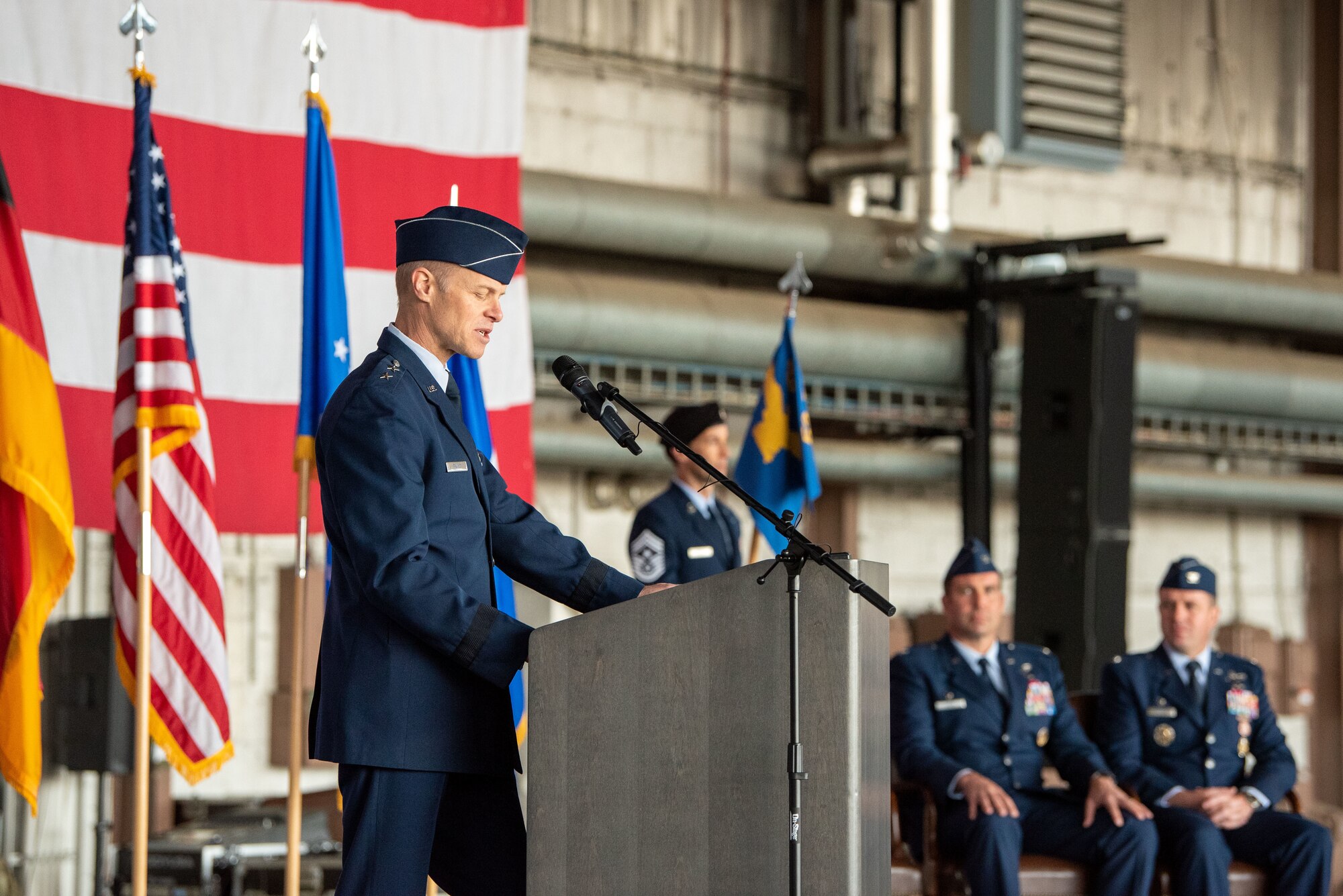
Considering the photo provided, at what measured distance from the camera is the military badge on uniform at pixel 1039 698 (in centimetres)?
416

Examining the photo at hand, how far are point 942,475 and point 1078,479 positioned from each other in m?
1.03

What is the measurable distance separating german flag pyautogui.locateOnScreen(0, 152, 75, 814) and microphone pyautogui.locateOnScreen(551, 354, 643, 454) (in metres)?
1.58

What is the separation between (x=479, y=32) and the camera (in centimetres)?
468

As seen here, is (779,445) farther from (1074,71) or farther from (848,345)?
(1074,71)

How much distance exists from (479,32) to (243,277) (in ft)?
3.32

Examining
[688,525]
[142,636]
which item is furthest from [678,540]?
[142,636]

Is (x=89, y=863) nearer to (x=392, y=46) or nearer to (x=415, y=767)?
(x=392, y=46)

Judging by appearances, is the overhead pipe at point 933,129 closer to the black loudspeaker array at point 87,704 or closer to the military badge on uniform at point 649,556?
the military badge on uniform at point 649,556

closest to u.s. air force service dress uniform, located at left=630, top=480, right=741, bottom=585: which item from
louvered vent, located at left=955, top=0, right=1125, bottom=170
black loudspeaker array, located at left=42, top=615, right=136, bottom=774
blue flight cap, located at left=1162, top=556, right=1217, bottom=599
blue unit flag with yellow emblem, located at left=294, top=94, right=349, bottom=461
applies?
blue unit flag with yellow emblem, located at left=294, top=94, right=349, bottom=461

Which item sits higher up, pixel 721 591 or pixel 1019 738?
pixel 721 591

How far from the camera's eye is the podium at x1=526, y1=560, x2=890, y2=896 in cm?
179

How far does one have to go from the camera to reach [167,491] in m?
3.50

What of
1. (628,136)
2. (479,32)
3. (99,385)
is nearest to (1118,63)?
(628,136)

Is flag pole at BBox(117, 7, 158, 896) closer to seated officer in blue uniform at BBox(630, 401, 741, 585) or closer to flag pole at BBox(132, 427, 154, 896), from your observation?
flag pole at BBox(132, 427, 154, 896)
